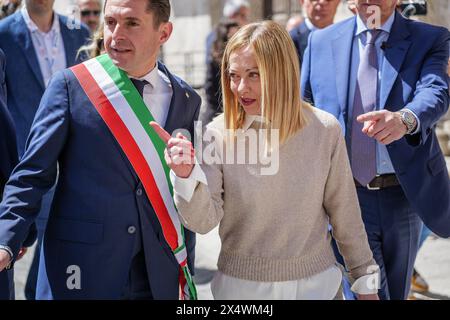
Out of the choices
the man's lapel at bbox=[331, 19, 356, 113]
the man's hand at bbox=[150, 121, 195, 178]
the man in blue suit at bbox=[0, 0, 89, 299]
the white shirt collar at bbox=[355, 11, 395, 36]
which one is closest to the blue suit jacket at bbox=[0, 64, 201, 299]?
the man's hand at bbox=[150, 121, 195, 178]

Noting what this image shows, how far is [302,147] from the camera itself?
280cm

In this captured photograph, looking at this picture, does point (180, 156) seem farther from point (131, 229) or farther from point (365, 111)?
point (365, 111)

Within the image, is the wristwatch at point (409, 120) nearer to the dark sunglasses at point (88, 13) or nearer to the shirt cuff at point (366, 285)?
the shirt cuff at point (366, 285)

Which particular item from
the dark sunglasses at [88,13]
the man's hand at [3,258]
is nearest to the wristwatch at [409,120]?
the man's hand at [3,258]

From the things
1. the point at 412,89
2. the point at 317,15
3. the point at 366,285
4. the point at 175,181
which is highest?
the point at 317,15

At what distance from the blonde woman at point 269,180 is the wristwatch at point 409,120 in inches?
15.8

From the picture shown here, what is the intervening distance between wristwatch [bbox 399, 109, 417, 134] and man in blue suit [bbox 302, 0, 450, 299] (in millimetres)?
269

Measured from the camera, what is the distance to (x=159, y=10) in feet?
9.76

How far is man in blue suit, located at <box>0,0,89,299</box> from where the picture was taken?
486 cm

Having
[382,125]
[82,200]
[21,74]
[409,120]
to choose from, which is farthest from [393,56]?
[21,74]

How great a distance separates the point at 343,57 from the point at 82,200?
147cm

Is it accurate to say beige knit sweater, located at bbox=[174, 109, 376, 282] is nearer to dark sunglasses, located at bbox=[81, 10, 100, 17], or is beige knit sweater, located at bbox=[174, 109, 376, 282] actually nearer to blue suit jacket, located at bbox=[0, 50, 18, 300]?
blue suit jacket, located at bbox=[0, 50, 18, 300]

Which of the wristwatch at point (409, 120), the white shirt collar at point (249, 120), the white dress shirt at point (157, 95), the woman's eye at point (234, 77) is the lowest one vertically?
the wristwatch at point (409, 120)

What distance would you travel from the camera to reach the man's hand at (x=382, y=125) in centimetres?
286
